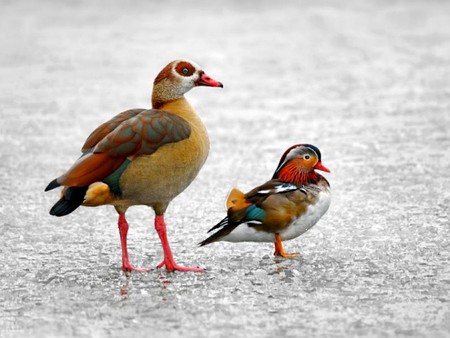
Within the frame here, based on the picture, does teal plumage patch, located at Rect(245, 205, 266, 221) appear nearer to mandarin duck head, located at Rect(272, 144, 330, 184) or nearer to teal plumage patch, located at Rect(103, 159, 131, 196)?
mandarin duck head, located at Rect(272, 144, 330, 184)

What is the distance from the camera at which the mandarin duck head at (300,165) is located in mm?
6527

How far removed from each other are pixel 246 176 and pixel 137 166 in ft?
10.4

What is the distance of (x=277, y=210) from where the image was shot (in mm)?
6270

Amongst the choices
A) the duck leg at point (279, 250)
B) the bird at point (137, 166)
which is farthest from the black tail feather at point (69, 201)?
the duck leg at point (279, 250)

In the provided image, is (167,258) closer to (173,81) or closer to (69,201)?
(69,201)

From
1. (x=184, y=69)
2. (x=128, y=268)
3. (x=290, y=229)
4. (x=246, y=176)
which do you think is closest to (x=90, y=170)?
(x=128, y=268)

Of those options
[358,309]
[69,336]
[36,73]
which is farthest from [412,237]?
[36,73]

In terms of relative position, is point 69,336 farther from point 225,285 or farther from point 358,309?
point 358,309

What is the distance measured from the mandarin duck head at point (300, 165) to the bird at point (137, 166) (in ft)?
1.94

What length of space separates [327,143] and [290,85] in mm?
3776

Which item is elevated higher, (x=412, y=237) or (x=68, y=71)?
(x=68, y=71)

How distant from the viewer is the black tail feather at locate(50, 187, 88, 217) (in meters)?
5.82

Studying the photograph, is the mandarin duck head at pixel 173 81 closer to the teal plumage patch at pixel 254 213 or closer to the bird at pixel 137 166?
the bird at pixel 137 166

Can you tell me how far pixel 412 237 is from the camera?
6871 millimetres
